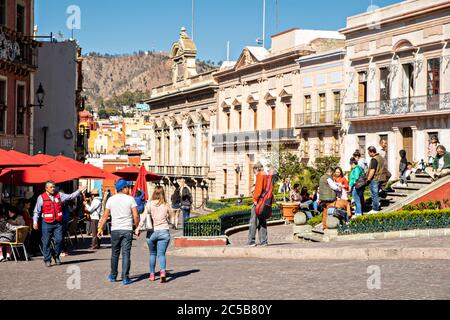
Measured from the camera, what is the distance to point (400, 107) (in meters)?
42.1

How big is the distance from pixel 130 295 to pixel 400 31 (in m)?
31.3

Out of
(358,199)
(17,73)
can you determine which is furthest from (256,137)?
(358,199)

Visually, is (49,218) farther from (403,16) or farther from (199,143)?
(199,143)

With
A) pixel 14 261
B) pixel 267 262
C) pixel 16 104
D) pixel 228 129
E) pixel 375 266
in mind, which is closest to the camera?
pixel 375 266

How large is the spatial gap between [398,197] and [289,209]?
651 centimetres

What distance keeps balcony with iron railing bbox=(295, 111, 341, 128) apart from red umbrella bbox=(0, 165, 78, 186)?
27.4 m

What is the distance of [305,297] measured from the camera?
12516 mm

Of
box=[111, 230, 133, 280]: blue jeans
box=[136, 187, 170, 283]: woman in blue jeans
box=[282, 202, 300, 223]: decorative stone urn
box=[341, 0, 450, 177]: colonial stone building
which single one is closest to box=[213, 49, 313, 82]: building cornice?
box=[341, 0, 450, 177]: colonial stone building

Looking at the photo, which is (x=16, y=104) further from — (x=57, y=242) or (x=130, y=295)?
(x=130, y=295)

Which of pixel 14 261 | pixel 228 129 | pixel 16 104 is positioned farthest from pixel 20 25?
pixel 228 129

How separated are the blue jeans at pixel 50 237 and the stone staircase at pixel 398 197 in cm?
614

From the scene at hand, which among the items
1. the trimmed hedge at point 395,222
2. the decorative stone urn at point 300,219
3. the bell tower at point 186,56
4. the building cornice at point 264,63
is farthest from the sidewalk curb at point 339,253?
the bell tower at point 186,56

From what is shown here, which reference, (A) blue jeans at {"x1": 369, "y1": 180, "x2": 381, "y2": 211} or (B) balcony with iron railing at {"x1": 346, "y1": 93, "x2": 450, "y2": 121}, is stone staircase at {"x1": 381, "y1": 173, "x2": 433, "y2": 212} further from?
(B) balcony with iron railing at {"x1": 346, "y1": 93, "x2": 450, "y2": 121}

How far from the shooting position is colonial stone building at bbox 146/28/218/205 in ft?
230
